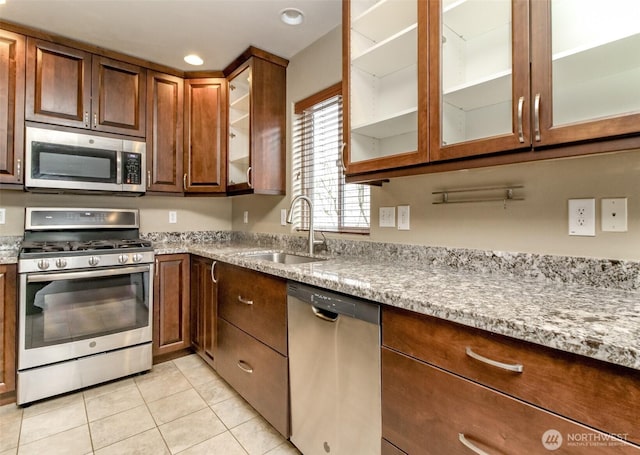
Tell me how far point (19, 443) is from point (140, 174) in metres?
1.72

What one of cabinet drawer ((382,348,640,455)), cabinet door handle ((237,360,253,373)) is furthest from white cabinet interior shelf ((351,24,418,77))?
cabinet door handle ((237,360,253,373))

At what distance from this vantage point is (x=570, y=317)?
79 cm

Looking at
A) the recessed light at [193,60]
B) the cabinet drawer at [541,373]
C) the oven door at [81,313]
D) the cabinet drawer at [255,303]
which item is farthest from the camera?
the recessed light at [193,60]

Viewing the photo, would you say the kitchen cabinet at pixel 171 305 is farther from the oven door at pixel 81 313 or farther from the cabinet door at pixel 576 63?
the cabinet door at pixel 576 63

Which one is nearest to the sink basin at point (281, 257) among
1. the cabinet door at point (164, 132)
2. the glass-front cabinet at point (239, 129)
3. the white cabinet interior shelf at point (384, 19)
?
the glass-front cabinet at point (239, 129)

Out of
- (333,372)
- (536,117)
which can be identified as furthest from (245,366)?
(536,117)

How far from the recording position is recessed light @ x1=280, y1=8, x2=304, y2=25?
194cm

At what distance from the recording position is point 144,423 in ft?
5.78

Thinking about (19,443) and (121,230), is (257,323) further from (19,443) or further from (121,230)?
(121,230)

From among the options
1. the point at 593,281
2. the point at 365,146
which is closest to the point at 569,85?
the point at 593,281

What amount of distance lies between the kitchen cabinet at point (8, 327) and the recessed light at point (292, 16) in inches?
85.7

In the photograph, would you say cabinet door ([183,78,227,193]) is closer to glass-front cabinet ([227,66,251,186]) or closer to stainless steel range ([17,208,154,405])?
glass-front cabinet ([227,66,251,186])

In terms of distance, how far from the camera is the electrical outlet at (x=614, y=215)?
1062 mm

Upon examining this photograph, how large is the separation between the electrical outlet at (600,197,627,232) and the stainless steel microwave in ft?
8.96
